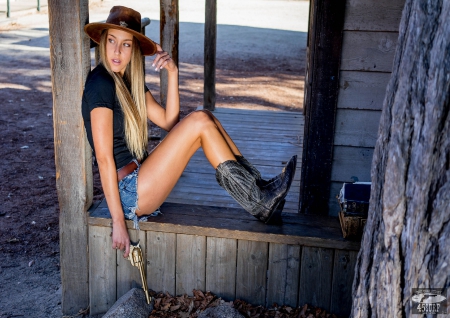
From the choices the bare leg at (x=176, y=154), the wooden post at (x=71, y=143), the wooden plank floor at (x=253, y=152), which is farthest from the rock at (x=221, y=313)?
the wooden plank floor at (x=253, y=152)

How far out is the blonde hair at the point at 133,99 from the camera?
3.00 metres

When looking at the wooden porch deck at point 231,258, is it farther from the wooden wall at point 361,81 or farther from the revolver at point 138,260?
the wooden wall at point 361,81

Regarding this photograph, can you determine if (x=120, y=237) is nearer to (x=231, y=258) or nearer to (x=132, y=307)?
(x=132, y=307)

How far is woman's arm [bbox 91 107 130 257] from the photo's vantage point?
9.32 feet

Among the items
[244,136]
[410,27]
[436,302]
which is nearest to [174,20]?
[244,136]

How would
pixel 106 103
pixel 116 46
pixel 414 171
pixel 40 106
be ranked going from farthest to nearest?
pixel 40 106
pixel 116 46
pixel 106 103
pixel 414 171

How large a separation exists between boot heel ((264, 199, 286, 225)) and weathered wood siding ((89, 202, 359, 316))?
5cm

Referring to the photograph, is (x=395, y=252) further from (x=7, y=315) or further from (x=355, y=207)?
(x=7, y=315)

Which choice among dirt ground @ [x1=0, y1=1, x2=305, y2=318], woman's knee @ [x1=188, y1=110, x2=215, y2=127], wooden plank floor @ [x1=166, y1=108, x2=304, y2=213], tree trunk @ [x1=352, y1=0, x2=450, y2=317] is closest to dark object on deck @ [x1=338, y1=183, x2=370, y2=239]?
woman's knee @ [x1=188, y1=110, x2=215, y2=127]

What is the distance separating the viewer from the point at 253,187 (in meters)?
2.96

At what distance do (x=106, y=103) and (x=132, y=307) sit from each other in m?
1.02

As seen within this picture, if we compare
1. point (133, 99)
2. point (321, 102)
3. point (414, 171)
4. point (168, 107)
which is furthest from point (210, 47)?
point (414, 171)

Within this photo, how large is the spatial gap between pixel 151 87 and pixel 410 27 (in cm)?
854

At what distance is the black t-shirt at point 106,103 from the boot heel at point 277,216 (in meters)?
0.82
